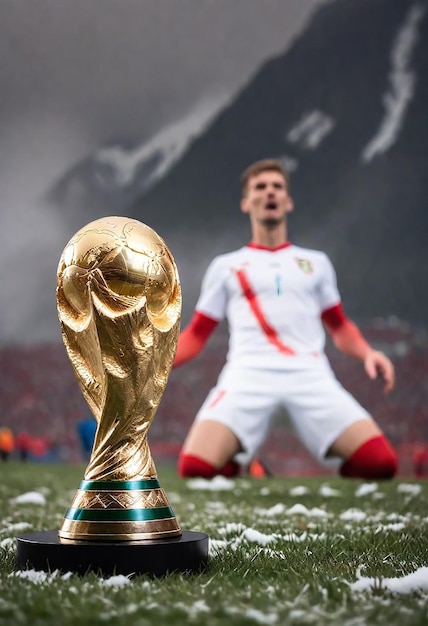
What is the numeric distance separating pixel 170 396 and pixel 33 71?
11.2 ft

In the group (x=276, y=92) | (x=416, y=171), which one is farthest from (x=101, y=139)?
(x=416, y=171)

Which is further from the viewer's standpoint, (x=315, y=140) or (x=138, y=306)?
(x=315, y=140)

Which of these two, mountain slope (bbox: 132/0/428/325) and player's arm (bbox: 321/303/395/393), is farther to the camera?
mountain slope (bbox: 132/0/428/325)

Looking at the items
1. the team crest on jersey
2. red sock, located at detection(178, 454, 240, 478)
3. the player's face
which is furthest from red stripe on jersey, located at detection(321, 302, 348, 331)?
red sock, located at detection(178, 454, 240, 478)

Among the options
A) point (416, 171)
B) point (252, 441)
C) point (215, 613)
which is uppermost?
point (416, 171)

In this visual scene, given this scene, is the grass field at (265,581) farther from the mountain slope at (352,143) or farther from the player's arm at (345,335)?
the mountain slope at (352,143)

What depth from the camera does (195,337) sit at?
336cm

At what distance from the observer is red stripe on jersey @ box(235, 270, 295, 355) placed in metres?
3.28

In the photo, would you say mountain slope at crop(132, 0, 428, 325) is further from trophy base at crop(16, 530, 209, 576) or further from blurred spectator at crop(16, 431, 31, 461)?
trophy base at crop(16, 530, 209, 576)

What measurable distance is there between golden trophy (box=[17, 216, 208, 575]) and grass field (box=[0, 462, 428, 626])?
0.07 metres

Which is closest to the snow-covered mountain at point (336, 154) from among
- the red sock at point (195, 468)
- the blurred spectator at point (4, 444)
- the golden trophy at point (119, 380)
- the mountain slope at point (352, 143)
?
the mountain slope at point (352, 143)

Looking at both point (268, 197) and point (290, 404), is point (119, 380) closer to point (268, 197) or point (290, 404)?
point (290, 404)

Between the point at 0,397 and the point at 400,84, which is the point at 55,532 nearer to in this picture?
the point at 0,397

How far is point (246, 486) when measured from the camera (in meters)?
3.35
